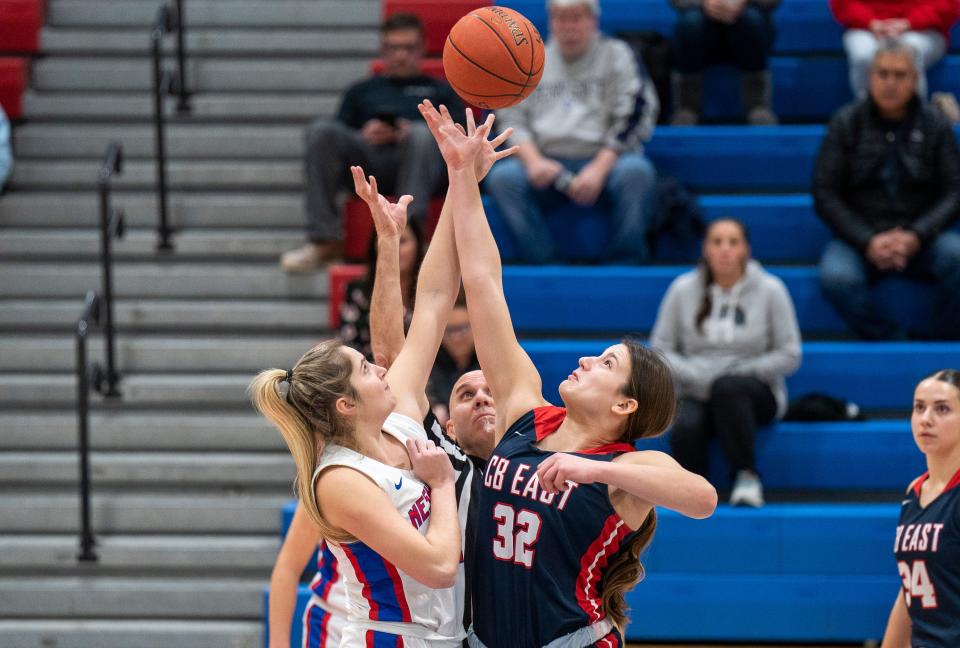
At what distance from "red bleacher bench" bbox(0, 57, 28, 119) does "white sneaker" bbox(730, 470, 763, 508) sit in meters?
4.51

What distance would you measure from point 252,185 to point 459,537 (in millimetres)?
4601

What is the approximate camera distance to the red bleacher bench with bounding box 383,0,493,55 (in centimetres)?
777

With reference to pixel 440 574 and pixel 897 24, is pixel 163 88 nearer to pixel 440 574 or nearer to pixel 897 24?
pixel 897 24

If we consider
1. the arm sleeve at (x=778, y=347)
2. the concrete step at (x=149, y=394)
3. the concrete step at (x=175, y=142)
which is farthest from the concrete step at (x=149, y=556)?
the concrete step at (x=175, y=142)

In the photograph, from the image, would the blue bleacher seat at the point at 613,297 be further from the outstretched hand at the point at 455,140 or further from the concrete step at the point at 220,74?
the outstretched hand at the point at 455,140

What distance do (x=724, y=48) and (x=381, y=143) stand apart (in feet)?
6.46

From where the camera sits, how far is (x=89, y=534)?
5828 millimetres

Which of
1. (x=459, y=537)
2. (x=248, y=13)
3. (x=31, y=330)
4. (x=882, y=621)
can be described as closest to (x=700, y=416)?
(x=882, y=621)

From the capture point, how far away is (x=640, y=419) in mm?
3291

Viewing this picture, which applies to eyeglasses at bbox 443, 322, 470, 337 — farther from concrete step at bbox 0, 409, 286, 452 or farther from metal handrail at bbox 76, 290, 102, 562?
metal handrail at bbox 76, 290, 102, 562

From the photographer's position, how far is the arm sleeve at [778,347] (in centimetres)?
583

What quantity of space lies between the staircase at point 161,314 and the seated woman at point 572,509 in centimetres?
A: 270

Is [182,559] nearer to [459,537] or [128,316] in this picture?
[128,316]

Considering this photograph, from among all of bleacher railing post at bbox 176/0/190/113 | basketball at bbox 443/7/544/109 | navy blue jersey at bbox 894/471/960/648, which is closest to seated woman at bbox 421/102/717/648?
basketball at bbox 443/7/544/109
